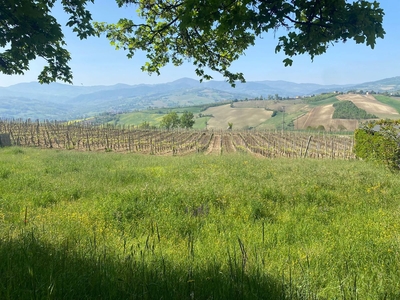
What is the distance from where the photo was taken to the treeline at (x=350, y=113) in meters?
104

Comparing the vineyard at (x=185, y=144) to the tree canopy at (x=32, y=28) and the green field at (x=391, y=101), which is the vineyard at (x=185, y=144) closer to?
the tree canopy at (x=32, y=28)

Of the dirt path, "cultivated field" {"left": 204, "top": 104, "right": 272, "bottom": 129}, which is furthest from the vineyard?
"cultivated field" {"left": 204, "top": 104, "right": 272, "bottom": 129}

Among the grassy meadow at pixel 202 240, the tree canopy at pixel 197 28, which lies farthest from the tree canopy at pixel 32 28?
the grassy meadow at pixel 202 240

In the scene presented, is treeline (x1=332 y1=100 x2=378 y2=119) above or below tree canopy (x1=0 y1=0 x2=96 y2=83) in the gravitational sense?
below

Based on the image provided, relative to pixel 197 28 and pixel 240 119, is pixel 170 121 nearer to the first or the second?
pixel 240 119

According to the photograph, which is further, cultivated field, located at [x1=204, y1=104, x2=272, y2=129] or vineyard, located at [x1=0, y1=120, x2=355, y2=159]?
cultivated field, located at [x1=204, y1=104, x2=272, y2=129]

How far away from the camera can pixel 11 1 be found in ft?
12.2

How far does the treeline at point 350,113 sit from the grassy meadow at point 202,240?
110 meters

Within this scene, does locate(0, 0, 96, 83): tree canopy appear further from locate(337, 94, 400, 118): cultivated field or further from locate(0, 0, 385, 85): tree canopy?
locate(337, 94, 400, 118): cultivated field

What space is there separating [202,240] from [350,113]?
123 m

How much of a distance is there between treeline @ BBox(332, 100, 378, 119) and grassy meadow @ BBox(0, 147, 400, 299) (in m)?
110

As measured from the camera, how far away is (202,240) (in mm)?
4496

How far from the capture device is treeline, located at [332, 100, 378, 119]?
104325 mm

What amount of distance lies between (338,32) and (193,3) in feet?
5.81
